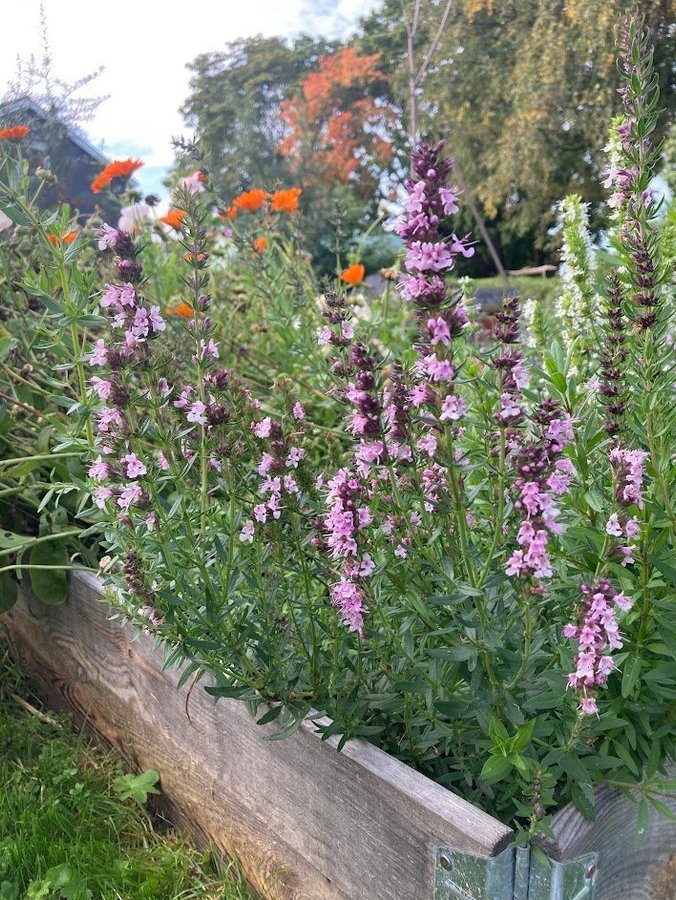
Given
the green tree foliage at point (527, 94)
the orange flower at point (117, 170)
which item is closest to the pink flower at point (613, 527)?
the orange flower at point (117, 170)

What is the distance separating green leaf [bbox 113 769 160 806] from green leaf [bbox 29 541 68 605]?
1.64ft

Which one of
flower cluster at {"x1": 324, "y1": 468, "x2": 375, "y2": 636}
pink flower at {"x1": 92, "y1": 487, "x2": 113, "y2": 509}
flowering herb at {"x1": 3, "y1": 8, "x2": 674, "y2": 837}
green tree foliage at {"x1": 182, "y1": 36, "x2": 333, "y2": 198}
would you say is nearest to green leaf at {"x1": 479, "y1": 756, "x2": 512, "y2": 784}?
flowering herb at {"x1": 3, "y1": 8, "x2": 674, "y2": 837}

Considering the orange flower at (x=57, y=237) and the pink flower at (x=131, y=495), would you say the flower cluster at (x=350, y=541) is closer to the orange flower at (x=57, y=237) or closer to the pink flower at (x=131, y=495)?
the pink flower at (x=131, y=495)

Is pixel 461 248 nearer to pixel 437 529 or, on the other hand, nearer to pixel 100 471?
pixel 437 529

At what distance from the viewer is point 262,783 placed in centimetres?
153

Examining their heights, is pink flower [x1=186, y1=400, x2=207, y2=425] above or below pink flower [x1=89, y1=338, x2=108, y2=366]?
below

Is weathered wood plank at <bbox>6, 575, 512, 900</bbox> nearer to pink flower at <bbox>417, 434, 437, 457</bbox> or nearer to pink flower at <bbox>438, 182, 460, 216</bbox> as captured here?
pink flower at <bbox>417, 434, 437, 457</bbox>

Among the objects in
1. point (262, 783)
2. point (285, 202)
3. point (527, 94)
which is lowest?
point (262, 783)

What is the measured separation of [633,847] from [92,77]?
158 inches

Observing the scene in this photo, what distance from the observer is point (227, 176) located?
17.4 meters

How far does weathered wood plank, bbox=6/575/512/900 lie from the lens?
120cm

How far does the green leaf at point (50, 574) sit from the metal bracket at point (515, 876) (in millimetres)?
1341

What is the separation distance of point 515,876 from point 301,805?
0.47 m

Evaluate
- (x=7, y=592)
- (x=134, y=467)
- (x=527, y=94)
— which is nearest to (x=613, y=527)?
(x=134, y=467)
